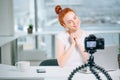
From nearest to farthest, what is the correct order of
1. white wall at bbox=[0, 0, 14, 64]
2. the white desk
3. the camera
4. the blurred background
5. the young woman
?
1. the camera
2. the white desk
3. the young woman
4. white wall at bbox=[0, 0, 14, 64]
5. the blurred background

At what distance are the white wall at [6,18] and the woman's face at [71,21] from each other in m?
2.26

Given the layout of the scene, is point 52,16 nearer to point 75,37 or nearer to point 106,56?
point 75,37

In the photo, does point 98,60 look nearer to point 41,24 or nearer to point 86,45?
point 86,45

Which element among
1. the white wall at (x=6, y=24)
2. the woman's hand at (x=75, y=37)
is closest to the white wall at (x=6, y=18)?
the white wall at (x=6, y=24)

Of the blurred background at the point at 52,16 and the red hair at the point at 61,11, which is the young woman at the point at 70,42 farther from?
the blurred background at the point at 52,16

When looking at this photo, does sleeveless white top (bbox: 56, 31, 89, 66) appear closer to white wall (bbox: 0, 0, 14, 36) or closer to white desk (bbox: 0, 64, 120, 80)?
white desk (bbox: 0, 64, 120, 80)

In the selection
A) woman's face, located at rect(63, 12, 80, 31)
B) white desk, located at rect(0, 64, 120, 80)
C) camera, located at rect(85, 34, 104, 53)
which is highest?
woman's face, located at rect(63, 12, 80, 31)

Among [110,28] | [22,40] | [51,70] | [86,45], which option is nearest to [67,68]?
[51,70]

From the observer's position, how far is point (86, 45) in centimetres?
173

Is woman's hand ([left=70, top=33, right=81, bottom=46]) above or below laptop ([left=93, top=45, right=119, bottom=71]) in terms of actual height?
above

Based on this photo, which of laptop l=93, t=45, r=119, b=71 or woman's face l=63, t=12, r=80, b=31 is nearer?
laptop l=93, t=45, r=119, b=71

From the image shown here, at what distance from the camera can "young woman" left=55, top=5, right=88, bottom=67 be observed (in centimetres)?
242

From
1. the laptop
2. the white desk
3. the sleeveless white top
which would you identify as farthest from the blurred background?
the laptop

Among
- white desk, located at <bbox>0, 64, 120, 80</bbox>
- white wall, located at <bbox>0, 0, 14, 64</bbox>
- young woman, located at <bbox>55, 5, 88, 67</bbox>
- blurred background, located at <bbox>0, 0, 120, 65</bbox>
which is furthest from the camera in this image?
blurred background, located at <bbox>0, 0, 120, 65</bbox>
